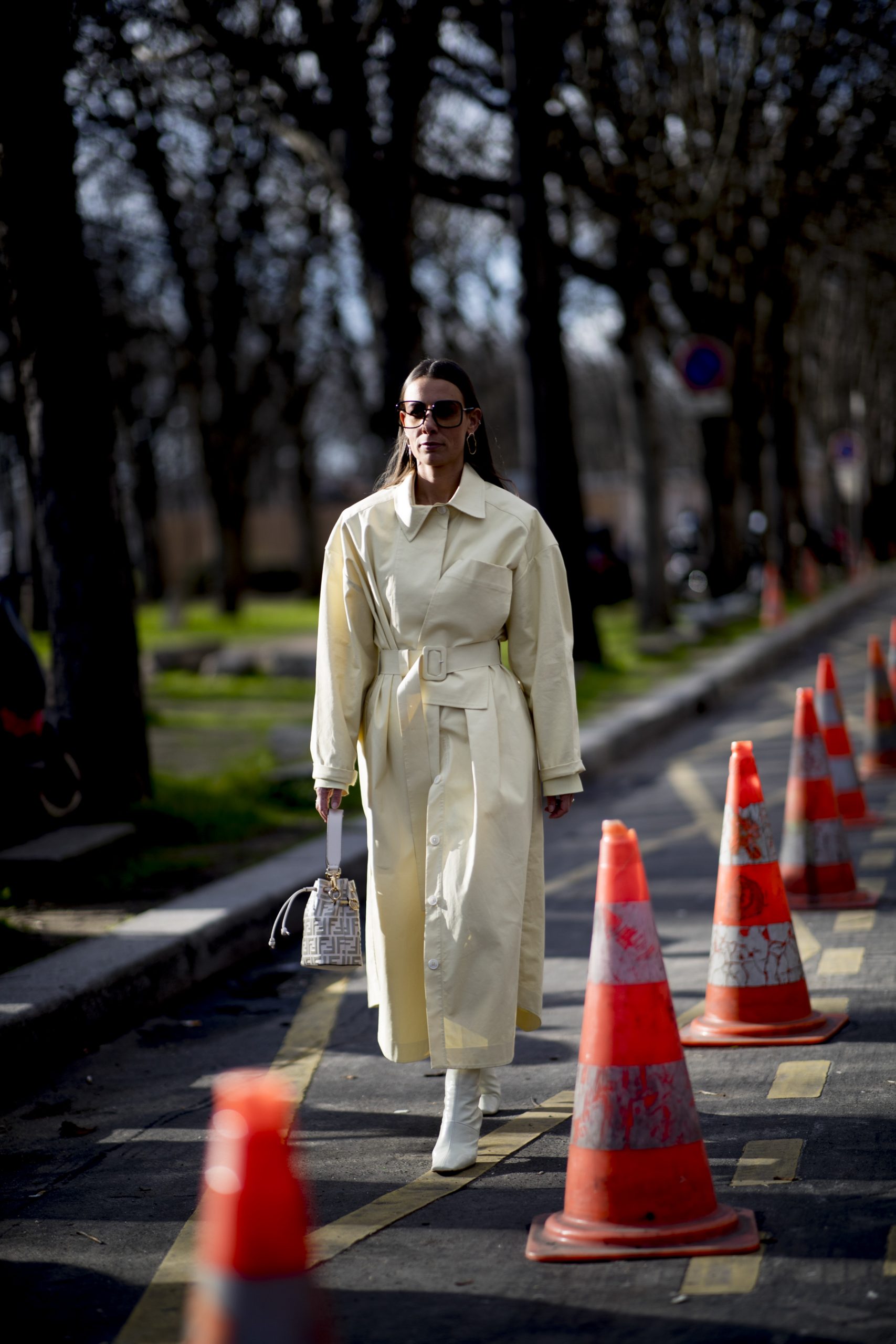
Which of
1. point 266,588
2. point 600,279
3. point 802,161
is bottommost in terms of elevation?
point 266,588

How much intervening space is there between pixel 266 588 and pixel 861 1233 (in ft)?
149

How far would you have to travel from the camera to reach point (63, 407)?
8.99 meters

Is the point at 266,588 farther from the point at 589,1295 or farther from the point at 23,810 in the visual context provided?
the point at 589,1295

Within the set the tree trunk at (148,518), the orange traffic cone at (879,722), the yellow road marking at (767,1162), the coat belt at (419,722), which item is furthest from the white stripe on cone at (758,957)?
the tree trunk at (148,518)

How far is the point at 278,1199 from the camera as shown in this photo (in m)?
2.13

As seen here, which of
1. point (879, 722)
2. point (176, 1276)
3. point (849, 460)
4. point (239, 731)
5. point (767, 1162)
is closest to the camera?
point (176, 1276)

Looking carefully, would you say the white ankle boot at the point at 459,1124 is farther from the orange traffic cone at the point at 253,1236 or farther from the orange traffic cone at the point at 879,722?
the orange traffic cone at the point at 879,722

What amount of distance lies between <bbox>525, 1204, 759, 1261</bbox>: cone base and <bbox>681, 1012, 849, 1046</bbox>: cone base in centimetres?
155

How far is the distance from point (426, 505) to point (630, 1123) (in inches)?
66.3

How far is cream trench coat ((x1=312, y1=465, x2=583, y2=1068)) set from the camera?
165 inches

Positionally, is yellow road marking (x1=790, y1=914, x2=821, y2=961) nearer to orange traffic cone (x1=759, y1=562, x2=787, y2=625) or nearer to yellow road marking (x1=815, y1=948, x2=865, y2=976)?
yellow road marking (x1=815, y1=948, x2=865, y2=976)

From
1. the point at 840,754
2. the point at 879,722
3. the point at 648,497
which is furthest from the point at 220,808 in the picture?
the point at 648,497

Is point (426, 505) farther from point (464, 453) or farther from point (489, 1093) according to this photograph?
point (489, 1093)

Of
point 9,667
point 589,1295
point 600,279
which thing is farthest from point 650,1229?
point 600,279
